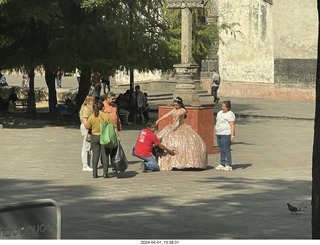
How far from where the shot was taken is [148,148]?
18297 mm

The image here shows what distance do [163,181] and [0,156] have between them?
5362 mm

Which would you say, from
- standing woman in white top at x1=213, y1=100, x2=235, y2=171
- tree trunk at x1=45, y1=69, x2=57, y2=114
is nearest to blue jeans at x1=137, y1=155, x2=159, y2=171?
standing woman in white top at x1=213, y1=100, x2=235, y2=171

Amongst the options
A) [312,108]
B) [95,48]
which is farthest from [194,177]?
[312,108]

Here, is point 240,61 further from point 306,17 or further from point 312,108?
point 312,108

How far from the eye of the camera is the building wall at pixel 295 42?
1770 inches

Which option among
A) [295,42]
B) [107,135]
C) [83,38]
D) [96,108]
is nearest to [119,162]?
[107,135]

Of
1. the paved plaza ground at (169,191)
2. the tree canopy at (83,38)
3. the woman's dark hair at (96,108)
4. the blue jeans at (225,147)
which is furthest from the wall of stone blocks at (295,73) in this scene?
the woman's dark hair at (96,108)

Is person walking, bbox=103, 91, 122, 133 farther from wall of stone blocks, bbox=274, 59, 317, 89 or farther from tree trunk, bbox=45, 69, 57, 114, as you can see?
wall of stone blocks, bbox=274, 59, 317, 89

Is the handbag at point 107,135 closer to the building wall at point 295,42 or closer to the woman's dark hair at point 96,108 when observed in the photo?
the woman's dark hair at point 96,108

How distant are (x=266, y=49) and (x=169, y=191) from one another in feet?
107

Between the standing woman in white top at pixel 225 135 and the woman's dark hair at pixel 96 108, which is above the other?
the woman's dark hair at pixel 96 108

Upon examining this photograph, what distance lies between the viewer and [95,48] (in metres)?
28.1

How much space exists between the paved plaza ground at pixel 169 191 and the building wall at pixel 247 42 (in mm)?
20951

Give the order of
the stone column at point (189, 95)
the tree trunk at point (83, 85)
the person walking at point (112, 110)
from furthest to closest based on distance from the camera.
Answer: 1. the tree trunk at point (83, 85)
2. the stone column at point (189, 95)
3. the person walking at point (112, 110)
